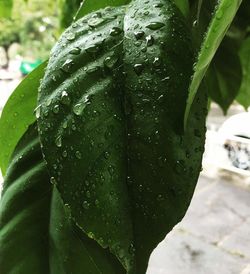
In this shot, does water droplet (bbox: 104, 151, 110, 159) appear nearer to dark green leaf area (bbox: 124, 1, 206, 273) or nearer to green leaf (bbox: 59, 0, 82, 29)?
dark green leaf area (bbox: 124, 1, 206, 273)

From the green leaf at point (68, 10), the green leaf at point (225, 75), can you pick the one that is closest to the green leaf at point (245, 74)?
the green leaf at point (225, 75)

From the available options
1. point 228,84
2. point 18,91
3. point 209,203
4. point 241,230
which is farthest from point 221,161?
point 18,91

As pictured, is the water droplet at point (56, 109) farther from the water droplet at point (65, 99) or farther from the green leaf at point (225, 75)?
the green leaf at point (225, 75)

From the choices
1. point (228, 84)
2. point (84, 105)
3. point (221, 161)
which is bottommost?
point (221, 161)

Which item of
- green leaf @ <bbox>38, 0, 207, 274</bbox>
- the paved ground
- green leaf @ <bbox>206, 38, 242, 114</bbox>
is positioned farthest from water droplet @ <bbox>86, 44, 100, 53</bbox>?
the paved ground

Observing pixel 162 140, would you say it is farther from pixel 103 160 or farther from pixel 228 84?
pixel 228 84

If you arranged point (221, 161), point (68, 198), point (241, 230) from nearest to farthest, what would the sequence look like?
point (68, 198) → point (241, 230) → point (221, 161)

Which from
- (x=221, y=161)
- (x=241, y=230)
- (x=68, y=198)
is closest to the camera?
(x=68, y=198)
